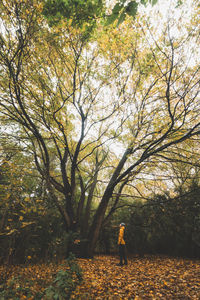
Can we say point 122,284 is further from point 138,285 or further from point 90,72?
point 90,72

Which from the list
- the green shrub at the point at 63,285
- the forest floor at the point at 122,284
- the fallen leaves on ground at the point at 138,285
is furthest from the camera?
the fallen leaves on ground at the point at 138,285

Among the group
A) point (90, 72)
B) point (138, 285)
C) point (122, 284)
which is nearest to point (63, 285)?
point (122, 284)

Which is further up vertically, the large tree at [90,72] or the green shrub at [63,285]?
the large tree at [90,72]

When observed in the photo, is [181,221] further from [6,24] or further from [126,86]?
[6,24]

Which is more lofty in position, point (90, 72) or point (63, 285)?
point (90, 72)

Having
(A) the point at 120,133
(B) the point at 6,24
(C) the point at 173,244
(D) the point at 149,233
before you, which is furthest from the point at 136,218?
(B) the point at 6,24

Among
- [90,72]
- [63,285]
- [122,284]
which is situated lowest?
[122,284]

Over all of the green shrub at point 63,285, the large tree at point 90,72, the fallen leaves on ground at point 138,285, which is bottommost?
the fallen leaves on ground at point 138,285

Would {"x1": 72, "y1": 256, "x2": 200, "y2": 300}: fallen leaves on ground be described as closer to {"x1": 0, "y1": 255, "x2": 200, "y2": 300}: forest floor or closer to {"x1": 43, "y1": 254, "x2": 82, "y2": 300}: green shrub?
{"x1": 0, "y1": 255, "x2": 200, "y2": 300}: forest floor

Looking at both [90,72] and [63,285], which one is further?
[90,72]

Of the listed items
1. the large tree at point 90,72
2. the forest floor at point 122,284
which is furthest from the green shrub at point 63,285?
the large tree at point 90,72

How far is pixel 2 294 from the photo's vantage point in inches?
89.8

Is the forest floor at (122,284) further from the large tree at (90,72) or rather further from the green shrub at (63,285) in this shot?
the large tree at (90,72)

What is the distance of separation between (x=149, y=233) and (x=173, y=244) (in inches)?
50.0
